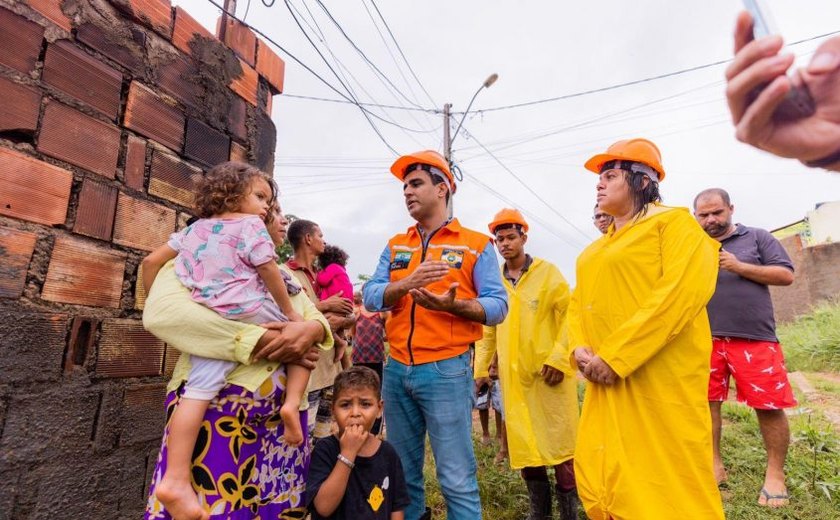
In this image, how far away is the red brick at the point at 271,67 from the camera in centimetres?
262

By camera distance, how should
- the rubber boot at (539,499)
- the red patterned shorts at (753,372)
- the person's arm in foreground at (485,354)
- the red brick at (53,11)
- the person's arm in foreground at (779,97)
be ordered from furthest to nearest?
1. the person's arm in foreground at (485,354)
2. the red patterned shorts at (753,372)
3. the rubber boot at (539,499)
4. the red brick at (53,11)
5. the person's arm in foreground at (779,97)

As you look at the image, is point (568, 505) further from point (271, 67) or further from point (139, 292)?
point (271, 67)

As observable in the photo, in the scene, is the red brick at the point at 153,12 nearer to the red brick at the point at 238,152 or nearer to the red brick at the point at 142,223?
the red brick at the point at 238,152

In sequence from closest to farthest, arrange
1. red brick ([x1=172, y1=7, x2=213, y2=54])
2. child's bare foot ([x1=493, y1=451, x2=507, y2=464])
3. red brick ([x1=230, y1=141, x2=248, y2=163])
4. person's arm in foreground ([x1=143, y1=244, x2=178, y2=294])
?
1. person's arm in foreground ([x1=143, y1=244, x2=178, y2=294])
2. red brick ([x1=172, y1=7, x2=213, y2=54])
3. red brick ([x1=230, y1=141, x2=248, y2=163])
4. child's bare foot ([x1=493, y1=451, x2=507, y2=464])

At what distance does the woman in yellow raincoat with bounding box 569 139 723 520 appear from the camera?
175cm

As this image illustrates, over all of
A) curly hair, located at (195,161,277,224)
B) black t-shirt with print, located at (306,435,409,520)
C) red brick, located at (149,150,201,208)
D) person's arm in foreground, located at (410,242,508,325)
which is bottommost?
black t-shirt with print, located at (306,435,409,520)

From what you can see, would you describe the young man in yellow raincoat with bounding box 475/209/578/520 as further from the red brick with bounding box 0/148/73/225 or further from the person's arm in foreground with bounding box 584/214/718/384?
the red brick with bounding box 0/148/73/225

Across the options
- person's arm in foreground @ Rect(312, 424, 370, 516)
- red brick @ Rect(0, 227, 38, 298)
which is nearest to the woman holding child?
person's arm in foreground @ Rect(312, 424, 370, 516)

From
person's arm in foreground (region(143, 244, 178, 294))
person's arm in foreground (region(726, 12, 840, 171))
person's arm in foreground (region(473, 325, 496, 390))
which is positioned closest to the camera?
person's arm in foreground (region(726, 12, 840, 171))

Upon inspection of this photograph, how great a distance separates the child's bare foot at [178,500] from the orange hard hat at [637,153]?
230 cm

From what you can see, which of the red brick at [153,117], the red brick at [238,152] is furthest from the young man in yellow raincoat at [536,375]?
the red brick at [153,117]

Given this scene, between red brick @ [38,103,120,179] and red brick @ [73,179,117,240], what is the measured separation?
0.22 ft

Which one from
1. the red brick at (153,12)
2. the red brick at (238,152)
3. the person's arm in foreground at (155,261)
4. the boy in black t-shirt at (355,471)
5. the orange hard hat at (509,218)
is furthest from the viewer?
the orange hard hat at (509,218)

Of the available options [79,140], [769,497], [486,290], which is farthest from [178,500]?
Answer: [769,497]
